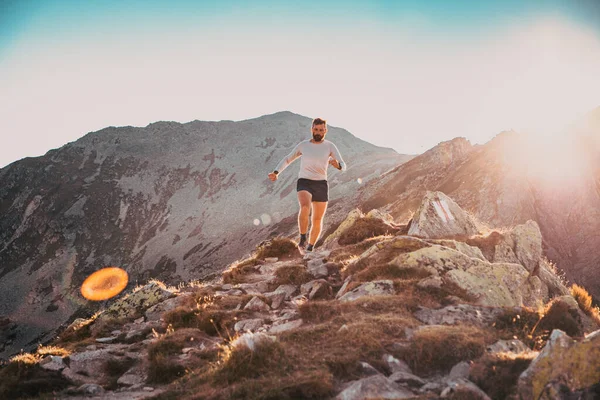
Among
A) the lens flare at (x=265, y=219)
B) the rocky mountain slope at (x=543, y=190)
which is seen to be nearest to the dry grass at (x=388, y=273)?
the rocky mountain slope at (x=543, y=190)

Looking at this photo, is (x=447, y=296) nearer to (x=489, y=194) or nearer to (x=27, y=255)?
(x=489, y=194)

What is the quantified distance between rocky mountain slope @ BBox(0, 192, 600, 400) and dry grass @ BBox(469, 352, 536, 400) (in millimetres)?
15

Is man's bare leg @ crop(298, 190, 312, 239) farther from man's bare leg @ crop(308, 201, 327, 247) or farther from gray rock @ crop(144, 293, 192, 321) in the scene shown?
gray rock @ crop(144, 293, 192, 321)

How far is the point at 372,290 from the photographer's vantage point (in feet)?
29.0

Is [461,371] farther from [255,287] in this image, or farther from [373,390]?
[255,287]

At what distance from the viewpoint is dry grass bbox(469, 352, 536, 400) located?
15.3ft

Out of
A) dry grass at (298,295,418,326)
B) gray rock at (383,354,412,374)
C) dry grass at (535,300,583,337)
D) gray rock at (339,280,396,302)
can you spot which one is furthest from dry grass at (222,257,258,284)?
dry grass at (535,300,583,337)

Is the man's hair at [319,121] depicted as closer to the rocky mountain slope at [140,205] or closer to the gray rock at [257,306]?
the gray rock at [257,306]

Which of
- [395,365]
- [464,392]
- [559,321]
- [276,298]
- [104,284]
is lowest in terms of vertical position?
[104,284]

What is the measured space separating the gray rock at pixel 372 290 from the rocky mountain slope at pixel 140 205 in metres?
73.7

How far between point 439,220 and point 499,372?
1087 centimetres

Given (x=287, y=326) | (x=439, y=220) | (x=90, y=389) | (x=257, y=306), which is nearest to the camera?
(x=90, y=389)

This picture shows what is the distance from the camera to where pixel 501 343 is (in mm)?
5812

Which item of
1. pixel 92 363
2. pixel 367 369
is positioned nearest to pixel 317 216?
pixel 92 363
